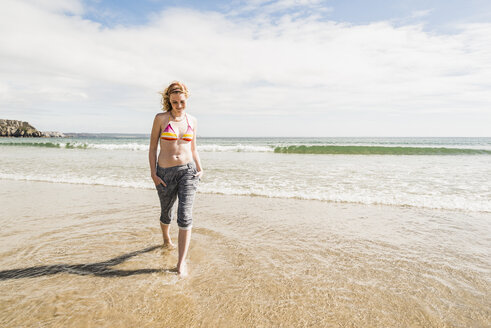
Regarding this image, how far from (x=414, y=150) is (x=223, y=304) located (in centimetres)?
2907

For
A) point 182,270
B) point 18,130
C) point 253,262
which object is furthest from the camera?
point 18,130

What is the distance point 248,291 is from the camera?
123 inches

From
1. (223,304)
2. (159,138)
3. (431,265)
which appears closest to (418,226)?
(431,265)

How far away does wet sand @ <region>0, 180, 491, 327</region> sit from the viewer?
2.70 m

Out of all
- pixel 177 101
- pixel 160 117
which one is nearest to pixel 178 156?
pixel 160 117

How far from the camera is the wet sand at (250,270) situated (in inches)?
106

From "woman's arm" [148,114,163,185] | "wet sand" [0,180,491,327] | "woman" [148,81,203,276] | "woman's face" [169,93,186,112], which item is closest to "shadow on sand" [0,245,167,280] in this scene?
"wet sand" [0,180,491,327]

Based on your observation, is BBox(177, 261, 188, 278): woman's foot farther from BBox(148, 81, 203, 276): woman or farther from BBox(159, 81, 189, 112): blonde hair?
BBox(159, 81, 189, 112): blonde hair

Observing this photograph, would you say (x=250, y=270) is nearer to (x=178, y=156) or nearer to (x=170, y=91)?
(x=178, y=156)

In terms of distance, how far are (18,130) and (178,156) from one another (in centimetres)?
10335

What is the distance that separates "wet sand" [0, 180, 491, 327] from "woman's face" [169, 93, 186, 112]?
2056mm

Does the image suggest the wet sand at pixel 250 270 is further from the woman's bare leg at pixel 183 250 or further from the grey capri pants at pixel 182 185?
the grey capri pants at pixel 182 185

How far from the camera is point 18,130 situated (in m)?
83.0

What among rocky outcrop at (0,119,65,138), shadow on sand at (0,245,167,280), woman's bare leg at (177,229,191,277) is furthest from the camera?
rocky outcrop at (0,119,65,138)
